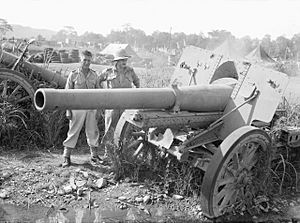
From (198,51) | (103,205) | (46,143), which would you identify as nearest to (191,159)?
(103,205)

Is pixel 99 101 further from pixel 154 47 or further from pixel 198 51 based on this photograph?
pixel 154 47

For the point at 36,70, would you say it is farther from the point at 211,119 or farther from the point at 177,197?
the point at 177,197

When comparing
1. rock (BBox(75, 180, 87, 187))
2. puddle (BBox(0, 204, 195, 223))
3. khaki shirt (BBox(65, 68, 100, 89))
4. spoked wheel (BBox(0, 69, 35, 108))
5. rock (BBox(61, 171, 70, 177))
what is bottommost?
puddle (BBox(0, 204, 195, 223))

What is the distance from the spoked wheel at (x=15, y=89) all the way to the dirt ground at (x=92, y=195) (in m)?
1.24

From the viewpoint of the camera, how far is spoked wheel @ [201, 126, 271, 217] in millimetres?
4289

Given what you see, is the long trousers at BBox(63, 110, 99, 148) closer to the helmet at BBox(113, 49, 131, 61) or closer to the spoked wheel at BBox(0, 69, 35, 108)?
the helmet at BBox(113, 49, 131, 61)

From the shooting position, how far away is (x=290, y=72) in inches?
758

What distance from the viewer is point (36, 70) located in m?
7.09

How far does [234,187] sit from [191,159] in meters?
0.74

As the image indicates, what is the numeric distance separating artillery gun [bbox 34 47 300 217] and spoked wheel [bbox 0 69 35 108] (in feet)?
6.33

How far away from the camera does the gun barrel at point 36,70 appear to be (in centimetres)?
686

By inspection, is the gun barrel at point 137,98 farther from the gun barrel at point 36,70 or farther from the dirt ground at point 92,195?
the gun barrel at point 36,70

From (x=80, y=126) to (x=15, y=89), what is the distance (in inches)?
58.2

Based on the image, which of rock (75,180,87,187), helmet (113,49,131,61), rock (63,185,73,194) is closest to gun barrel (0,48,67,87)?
helmet (113,49,131,61)
